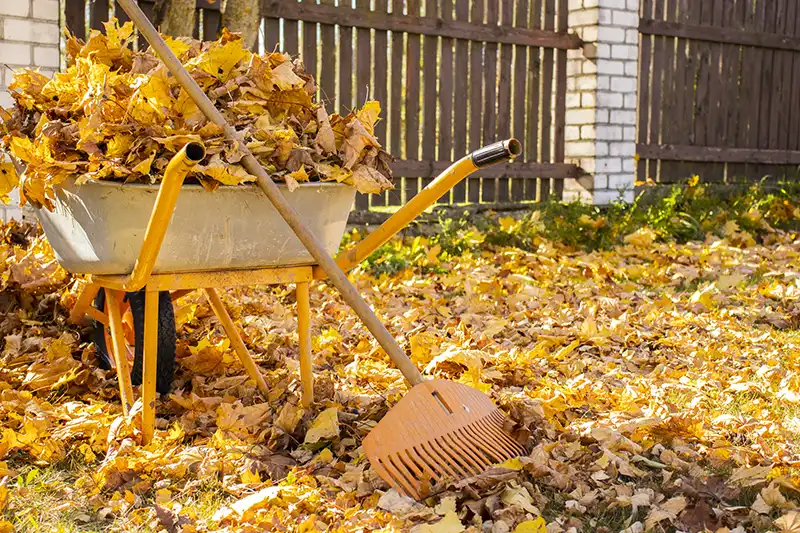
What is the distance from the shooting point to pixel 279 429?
2729 millimetres

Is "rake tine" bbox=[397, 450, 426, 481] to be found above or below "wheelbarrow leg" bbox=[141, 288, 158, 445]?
below

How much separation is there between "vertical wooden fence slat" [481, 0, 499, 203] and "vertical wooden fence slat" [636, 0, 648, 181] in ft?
5.48

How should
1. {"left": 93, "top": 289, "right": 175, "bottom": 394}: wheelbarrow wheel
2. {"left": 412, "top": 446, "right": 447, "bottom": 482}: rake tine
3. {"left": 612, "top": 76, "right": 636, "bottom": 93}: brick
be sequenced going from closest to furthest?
{"left": 412, "top": 446, "right": 447, "bottom": 482}: rake tine < {"left": 93, "top": 289, "right": 175, "bottom": 394}: wheelbarrow wheel < {"left": 612, "top": 76, "right": 636, "bottom": 93}: brick

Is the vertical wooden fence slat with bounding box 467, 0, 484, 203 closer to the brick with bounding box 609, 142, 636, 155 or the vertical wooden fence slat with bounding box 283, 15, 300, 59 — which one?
the brick with bounding box 609, 142, 636, 155

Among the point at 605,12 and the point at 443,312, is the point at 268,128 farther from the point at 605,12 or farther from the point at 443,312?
the point at 605,12

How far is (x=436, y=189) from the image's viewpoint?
2512 mm

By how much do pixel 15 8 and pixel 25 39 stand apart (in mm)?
170

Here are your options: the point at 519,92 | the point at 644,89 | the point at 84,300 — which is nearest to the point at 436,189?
the point at 84,300

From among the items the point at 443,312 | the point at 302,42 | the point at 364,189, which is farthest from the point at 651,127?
the point at 364,189

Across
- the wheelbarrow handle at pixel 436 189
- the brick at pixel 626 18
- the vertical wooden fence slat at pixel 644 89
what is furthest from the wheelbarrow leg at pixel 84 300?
the vertical wooden fence slat at pixel 644 89

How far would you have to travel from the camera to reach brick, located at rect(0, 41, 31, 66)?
485 cm

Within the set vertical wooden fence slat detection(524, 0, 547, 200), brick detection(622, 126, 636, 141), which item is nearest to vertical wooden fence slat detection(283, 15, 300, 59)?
vertical wooden fence slat detection(524, 0, 547, 200)

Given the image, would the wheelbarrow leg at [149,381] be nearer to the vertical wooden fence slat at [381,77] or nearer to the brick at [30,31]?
the brick at [30,31]

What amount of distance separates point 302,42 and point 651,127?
3638 mm
